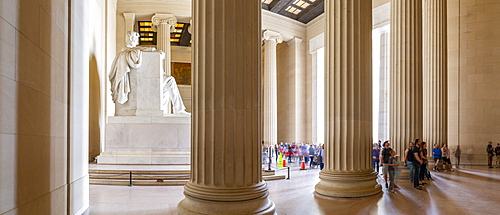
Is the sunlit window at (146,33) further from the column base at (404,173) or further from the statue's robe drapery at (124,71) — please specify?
the column base at (404,173)

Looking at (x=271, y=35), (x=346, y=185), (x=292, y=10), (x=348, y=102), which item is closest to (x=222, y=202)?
(x=346, y=185)

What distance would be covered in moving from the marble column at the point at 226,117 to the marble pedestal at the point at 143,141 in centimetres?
713

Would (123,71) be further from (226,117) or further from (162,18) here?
(162,18)

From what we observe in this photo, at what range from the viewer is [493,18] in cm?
2105

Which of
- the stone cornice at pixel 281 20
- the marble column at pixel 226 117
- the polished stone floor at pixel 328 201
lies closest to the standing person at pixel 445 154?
the polished stone floor at pixel 328 201

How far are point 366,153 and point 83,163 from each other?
7.18 m

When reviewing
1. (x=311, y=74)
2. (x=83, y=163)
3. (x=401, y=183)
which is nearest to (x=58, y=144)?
(x=83, y=163)

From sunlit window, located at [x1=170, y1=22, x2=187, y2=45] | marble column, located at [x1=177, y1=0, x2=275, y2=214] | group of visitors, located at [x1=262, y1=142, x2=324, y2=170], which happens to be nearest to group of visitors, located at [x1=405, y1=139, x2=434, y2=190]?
group of visitors, located at [x1=262, y1=142, x2=324, y2=170]

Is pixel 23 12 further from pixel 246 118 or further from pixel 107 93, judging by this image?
pixel 107 93

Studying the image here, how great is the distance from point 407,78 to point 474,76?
10559 mm

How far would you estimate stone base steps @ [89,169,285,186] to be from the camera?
35.2 ft

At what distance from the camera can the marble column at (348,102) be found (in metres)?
9.52

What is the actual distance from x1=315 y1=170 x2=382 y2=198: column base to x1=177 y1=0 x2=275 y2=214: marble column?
368 cm

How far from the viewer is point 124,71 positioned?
13477 mm
